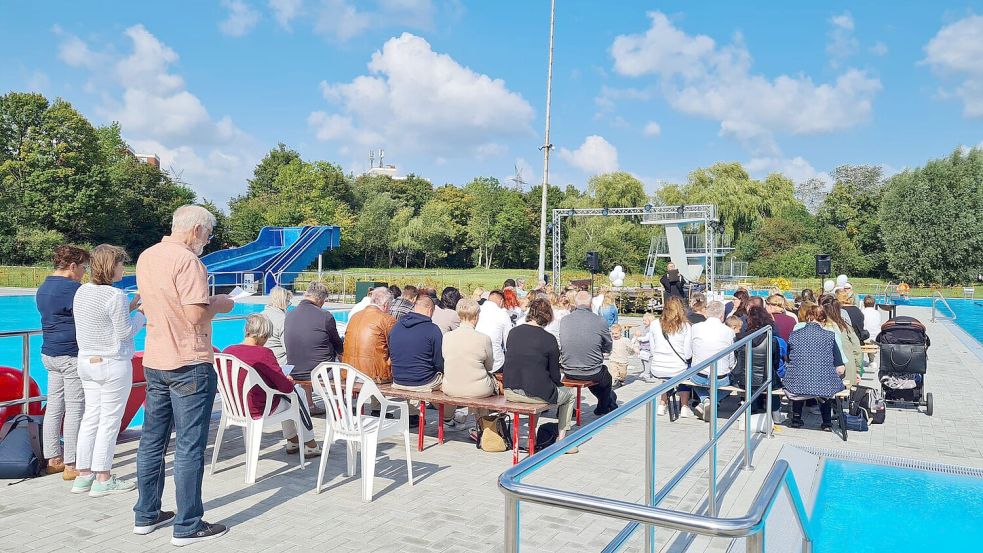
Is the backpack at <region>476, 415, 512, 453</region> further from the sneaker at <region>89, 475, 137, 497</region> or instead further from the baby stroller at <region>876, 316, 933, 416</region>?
the baby stroller at <region>876, 316, 933, 416</region>

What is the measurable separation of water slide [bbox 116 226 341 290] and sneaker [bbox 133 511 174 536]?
24074 millimetres

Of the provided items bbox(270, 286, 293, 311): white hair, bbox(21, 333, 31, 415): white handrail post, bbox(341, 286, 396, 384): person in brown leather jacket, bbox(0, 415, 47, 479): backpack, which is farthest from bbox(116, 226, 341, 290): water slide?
bbox(0, 415, 47, 479): backpack

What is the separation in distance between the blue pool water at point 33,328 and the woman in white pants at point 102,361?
12.2ft

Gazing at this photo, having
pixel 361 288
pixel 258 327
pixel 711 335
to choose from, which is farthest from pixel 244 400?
pixel 361 288

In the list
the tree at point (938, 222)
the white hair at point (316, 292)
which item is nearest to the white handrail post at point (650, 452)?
the white hair at point (316, 292)

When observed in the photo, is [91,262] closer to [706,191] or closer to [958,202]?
[706,191]

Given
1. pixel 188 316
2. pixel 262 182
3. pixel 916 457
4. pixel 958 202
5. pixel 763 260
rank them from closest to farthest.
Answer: pixel 188 316
pixel 916 457
pixel 958 202
pixel 763 260
pixel 262 182

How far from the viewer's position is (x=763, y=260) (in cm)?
4534

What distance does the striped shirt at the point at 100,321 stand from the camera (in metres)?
4.31

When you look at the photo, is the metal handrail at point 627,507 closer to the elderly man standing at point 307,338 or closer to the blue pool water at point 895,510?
the blue pool water at point 895,510

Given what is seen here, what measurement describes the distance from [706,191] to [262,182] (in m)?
42.3

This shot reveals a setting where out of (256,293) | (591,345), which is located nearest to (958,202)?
(256,293)

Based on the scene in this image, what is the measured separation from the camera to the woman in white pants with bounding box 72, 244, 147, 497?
432 centimetres

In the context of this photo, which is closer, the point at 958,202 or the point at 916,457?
the point at 916,457
